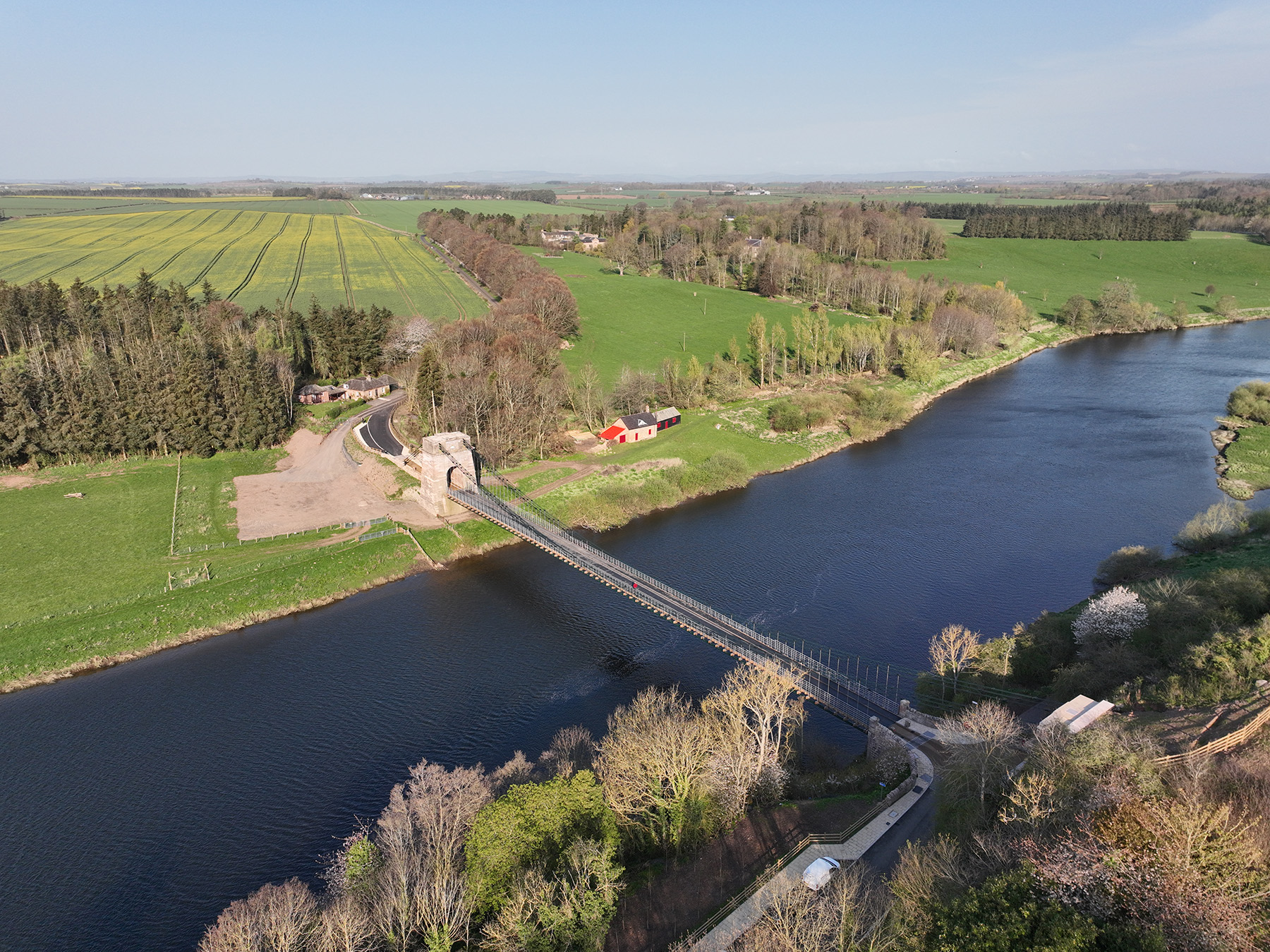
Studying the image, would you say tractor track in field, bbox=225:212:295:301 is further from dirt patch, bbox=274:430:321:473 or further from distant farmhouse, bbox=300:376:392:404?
dirt patch, bbox=274:430:321:473

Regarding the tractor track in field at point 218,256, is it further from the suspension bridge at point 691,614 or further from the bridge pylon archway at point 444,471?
the suspension bridge at point 691,614

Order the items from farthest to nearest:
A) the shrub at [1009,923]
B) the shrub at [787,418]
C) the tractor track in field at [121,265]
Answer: the tractor track in field at [121,265], the shrub at [787,418], the shrub at [1009,923]

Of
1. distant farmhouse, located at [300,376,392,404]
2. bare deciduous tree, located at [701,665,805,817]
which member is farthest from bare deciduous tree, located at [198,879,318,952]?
distant farmhouse, located at [300,376,392,404]

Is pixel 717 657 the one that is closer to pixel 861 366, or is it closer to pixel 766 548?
pixel 766 548

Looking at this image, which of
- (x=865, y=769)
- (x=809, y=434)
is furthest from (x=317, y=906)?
(x=809, y=434)

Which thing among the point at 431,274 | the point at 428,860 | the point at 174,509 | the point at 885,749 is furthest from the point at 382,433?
the point at 431,274

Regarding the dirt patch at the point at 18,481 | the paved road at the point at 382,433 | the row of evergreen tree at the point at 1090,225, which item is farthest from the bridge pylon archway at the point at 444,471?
the row of evergreen tree at the point at 1090,225

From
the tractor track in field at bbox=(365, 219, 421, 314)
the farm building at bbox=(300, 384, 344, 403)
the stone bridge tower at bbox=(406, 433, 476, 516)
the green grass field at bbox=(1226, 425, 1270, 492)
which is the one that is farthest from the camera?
A: the tractor track in field at bbox=(365, 219, 421, 314)

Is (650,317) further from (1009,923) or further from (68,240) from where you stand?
(68,240)

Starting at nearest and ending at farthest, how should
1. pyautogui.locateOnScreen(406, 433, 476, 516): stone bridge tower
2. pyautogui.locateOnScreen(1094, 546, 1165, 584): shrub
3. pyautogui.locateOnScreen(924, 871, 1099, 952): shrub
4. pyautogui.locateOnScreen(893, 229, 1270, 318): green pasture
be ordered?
pyautogui.locateOnScreen(924, 871, 1099, 952): shrub < pyautogui.locateOnScreen(1094, 546, 1165, 584): shrub < pyautogui.locateOnScreen(406, 433, 476, 516): stone bridge tower < pyautogui.locateOnScreen(893, 229, 1270, 318): green pasture
